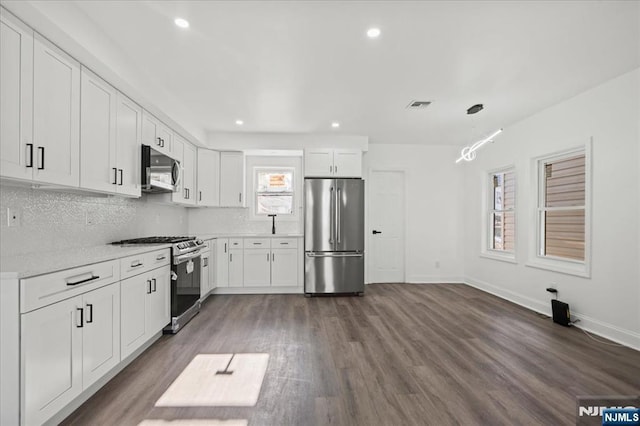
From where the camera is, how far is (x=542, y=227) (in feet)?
13.8

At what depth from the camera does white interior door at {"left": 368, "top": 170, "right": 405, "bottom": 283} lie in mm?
5802

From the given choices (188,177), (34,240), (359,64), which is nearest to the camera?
(34,240)

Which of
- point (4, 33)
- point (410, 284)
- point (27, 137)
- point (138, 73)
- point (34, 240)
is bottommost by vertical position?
point (410, 284)

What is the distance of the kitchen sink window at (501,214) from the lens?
4.83 metres

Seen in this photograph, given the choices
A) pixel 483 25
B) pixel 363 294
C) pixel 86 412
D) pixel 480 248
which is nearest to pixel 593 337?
pixel 480 248

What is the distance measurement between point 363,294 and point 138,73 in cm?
410

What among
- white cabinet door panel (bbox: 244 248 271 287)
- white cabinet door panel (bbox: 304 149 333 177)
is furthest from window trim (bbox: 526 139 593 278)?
white cabinet door panel (bbox: 244 248 271 287)

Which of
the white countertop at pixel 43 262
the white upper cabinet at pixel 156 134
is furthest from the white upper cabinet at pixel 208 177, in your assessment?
the white countertop at pixel 43 262

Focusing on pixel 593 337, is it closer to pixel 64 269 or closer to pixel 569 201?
pixel 569 201

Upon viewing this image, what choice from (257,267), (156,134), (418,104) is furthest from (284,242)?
(418,104)

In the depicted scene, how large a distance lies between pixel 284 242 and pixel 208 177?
164 centimetres

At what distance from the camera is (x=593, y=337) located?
3.14 metres

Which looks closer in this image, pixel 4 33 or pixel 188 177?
pixel 4 33

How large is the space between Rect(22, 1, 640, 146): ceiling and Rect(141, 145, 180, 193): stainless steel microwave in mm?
751
